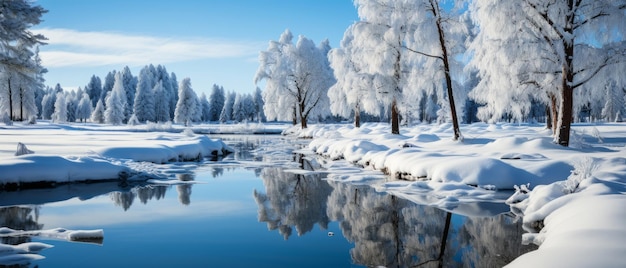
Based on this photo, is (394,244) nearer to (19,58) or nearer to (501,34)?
(501,34)

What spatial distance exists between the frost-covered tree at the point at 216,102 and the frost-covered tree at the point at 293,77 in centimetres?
5458

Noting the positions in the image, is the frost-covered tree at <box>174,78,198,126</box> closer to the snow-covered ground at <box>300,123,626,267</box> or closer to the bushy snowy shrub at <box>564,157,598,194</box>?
the snow-covered ground at <box>300,123,626,267</box>

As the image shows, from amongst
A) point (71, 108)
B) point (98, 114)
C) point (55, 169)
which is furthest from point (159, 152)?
point (71, 108)

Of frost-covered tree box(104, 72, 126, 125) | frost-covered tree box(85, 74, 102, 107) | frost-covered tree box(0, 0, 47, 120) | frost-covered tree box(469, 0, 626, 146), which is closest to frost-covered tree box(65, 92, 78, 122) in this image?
frost-covered tree box(85, 74, 102, 107)

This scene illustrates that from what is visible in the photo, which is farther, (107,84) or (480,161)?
(107,84)

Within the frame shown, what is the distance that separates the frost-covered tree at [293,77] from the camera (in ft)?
135

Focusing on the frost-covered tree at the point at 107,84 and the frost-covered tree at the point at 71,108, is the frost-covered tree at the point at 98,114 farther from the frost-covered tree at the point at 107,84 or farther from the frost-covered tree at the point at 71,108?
the frost-covered tree at the point at 71,108

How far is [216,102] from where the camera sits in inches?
3775

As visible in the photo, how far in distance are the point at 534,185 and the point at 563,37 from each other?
5.85 m

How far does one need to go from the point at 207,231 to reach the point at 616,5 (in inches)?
556

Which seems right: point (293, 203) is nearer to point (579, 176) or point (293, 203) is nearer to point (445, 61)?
point (579, 176)

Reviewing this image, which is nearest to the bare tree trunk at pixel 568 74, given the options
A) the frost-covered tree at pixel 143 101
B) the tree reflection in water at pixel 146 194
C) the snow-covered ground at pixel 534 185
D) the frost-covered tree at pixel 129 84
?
the snow-covered ground at pixel 534 185

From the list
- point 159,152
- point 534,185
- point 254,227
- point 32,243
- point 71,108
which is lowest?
point 254,227

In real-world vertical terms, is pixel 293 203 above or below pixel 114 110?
below
